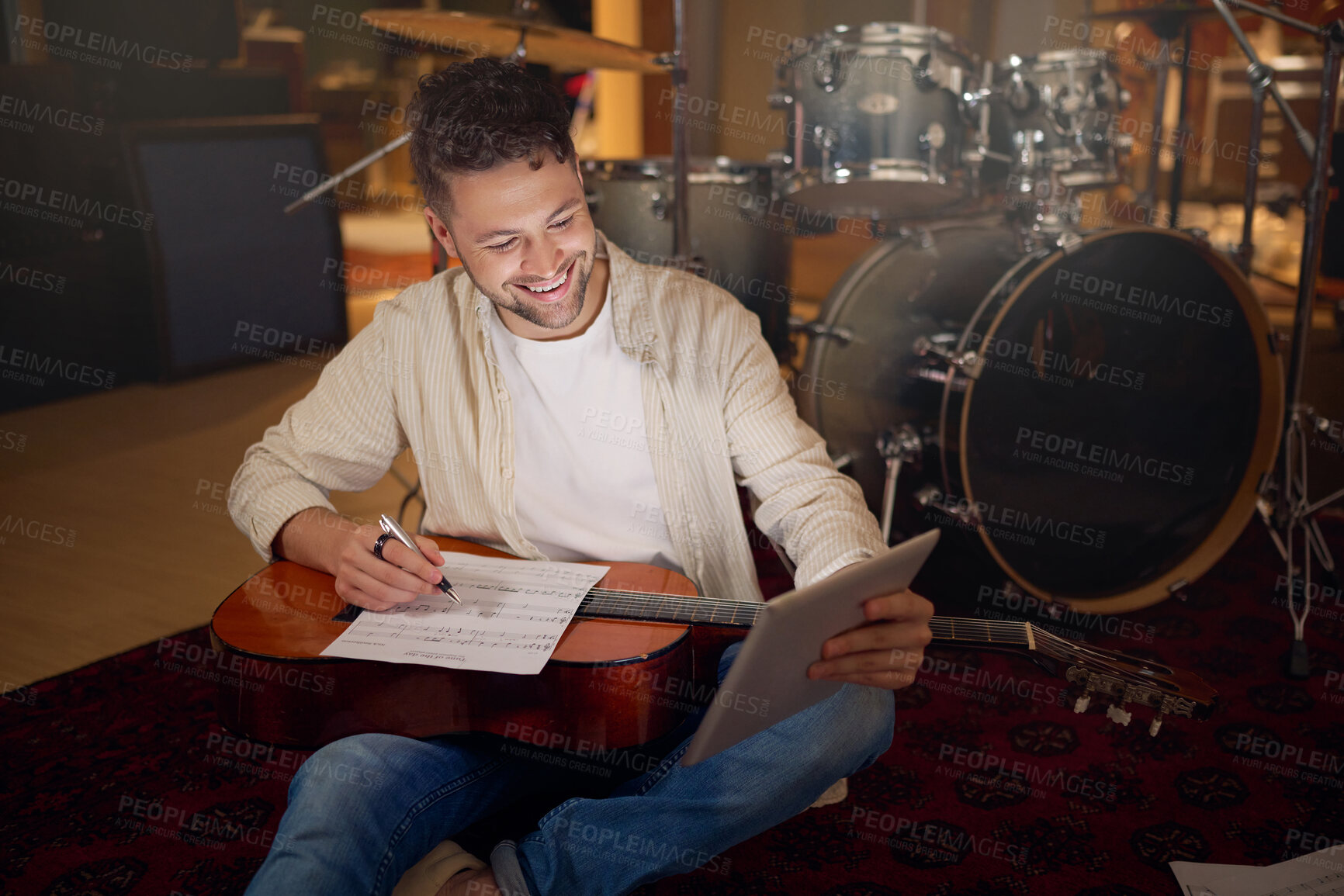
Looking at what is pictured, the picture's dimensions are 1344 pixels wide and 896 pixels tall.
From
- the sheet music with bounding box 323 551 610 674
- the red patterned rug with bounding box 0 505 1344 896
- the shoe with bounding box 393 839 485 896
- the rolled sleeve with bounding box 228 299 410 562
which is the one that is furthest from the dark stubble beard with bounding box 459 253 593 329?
the red patterned rug with bounding box 0 505 1344 896

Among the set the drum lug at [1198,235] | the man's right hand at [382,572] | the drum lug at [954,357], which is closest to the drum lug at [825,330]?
the drum lug at [954,357]

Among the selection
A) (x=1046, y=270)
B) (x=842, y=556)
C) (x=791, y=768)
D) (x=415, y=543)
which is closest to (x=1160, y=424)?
(x=1046, y=270)

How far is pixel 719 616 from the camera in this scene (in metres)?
1.18

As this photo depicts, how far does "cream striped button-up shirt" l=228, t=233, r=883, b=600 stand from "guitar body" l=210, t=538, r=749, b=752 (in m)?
0.24

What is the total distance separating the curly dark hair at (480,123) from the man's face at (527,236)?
2cm

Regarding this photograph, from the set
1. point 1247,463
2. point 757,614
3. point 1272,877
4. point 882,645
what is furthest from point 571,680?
point 1247,463

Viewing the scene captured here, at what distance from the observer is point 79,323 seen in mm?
3730

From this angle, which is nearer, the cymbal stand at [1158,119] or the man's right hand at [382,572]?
the man's right hand at [382,572]

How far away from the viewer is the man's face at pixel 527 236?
4.21 ft

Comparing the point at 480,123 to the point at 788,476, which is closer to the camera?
the point at 480,123

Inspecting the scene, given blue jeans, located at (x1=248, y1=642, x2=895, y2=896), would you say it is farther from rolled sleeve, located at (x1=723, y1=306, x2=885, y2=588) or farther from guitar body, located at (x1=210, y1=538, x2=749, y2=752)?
rolled sleeve, located at (x1=723, y1=306, x2=885, y2=588)

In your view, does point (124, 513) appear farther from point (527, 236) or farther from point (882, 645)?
point (882, 645)

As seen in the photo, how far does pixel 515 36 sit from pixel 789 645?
69.5 inches

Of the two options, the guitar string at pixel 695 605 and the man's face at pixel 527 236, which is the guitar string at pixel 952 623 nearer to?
the guitar string at pixel 695 605
